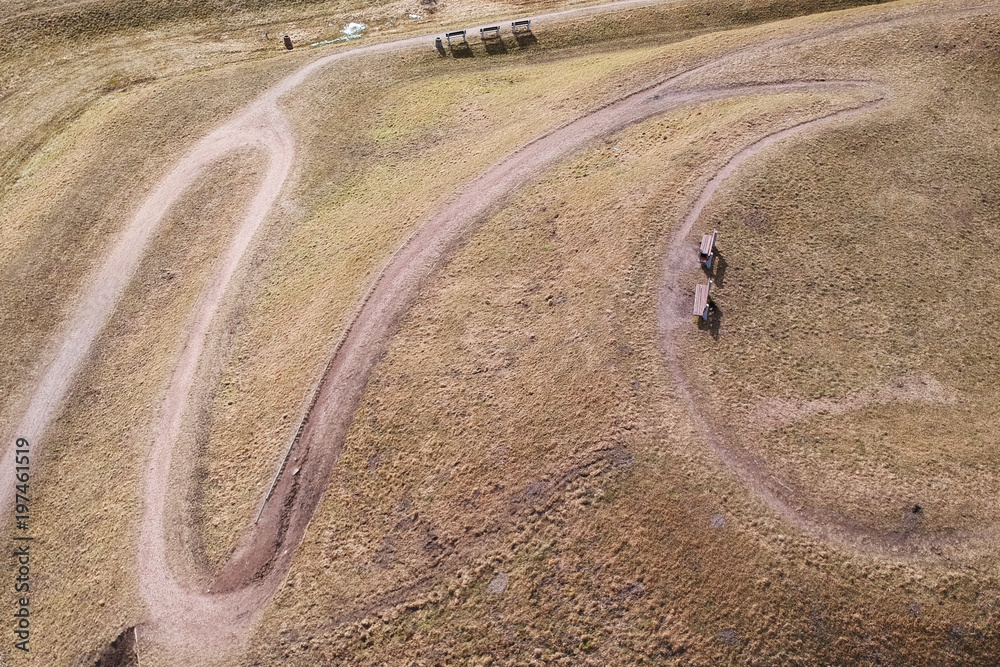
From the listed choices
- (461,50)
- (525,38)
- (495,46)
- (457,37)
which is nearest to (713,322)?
(525,38)

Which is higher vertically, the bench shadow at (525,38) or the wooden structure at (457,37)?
the wooden structure at (457,37)

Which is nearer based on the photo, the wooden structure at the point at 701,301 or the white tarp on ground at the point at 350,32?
the wooden structure at the point at 701,301

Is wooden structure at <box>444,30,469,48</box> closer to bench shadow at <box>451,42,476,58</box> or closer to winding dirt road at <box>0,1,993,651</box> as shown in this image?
bench shadow at <box>451,42,476,58</box>

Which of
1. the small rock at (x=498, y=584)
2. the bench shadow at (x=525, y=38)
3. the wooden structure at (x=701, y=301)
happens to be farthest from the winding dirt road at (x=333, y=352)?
the bench shadow at (x=525, y=38)

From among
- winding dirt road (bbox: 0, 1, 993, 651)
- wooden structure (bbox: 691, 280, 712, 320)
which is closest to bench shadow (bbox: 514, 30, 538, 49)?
winding dirt road (bbox: 0, 1, 993, 651)

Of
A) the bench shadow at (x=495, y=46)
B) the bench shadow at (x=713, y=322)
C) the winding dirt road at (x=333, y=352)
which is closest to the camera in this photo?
the winding dirt road at (x=333, y=352)

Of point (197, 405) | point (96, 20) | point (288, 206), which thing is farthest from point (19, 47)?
point (197, 405)

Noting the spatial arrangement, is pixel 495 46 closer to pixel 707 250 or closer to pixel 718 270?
pixel 707 250

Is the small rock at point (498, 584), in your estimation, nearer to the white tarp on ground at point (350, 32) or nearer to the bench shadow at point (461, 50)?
the bench shadow at point (461, 50)

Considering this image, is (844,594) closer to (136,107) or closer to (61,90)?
(136,107)
